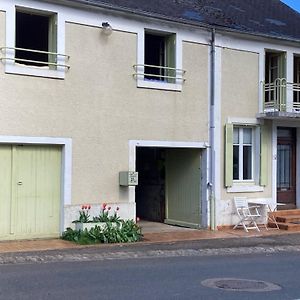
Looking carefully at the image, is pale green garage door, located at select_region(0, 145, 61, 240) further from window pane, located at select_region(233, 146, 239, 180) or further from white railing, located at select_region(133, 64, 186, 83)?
window pane, located at select_region(233, 146, 239, 180)

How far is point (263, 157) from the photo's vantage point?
54.0ft

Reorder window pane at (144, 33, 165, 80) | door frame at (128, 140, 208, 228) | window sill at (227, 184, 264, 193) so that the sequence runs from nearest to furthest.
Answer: door frame at (128, 140, 208, 228), window pane at (144, 33, 165, 80), window sill at (227, 184, 264, 193)

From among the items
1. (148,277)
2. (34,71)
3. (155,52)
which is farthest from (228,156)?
(148,277)

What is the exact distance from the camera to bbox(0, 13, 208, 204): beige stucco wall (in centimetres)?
1267

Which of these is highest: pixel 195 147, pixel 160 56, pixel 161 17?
pixel 161 17

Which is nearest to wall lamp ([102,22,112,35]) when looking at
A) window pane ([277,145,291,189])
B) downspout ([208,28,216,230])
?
downspout ([208,28,216,230])

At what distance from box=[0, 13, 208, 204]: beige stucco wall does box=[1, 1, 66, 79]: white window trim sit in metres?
0.13

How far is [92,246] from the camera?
12273 millimetres

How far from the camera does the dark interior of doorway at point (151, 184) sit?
16969 mm

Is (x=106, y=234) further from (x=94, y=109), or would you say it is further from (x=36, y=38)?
(x=36, y=38)

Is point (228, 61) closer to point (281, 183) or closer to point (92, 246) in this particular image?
point (281, 183)

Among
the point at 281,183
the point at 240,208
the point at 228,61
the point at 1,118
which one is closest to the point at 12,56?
the point at 1,118

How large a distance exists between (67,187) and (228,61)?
19.1 ft

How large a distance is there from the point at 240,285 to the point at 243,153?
8341mm
